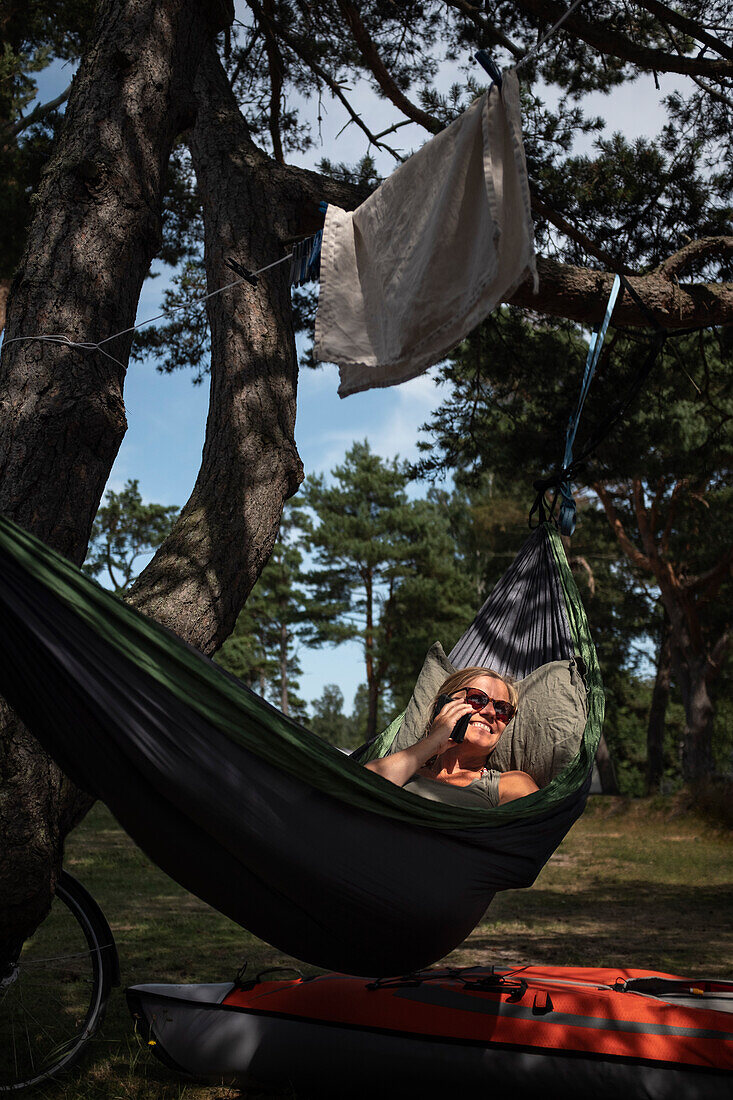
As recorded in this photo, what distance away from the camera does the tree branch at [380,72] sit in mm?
3165

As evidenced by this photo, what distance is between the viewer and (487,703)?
1.95 metres

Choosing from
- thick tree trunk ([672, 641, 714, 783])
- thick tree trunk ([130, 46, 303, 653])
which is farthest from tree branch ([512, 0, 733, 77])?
thick tree trunk ([672, 641, 714, 783])

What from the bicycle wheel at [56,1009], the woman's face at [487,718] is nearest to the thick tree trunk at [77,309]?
the bicycle wheel at [56,1009]

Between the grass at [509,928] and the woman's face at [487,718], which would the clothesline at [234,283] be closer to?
the woman's face at [487,718]

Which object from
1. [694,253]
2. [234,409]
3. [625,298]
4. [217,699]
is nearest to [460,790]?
[217,699]

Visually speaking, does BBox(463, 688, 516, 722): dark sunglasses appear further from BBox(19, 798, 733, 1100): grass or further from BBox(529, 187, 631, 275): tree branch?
BBox(529, 187, 631, 275): tree branch

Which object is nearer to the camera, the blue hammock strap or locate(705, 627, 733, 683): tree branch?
the blue hammock strap

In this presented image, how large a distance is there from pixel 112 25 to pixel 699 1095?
2625 millimetres

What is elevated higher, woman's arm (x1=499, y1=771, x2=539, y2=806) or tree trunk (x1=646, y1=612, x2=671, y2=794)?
tree trunk (x1=646, y1=612, x2=671, y2=794)

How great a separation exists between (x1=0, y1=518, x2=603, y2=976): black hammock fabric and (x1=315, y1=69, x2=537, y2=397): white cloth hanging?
0.88m

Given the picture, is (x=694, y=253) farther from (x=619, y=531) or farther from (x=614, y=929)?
(x=619, y=531)

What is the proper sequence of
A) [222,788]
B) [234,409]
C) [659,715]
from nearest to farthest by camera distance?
[222,788] → [234,409] → [659,715]

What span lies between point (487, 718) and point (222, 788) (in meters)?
0.92

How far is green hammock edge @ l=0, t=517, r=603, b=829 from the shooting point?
117 centimetres
